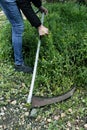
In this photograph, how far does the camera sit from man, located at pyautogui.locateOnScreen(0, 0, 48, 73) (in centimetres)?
446

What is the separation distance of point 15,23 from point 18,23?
43 mm

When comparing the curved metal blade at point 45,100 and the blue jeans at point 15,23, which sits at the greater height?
the blue jeans at point 15,23

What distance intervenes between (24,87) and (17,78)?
0.89ft

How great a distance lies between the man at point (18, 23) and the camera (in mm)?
4465

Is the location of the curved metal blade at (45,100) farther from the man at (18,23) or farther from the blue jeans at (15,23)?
the blue jeans at (15,23)

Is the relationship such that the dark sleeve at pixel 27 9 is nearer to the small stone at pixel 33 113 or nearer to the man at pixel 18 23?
the man at pixel 18 23

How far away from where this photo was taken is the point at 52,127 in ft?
13.6

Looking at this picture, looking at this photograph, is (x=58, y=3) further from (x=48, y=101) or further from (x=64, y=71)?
(x=48, y=101)

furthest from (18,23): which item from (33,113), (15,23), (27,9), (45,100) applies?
(33,113)

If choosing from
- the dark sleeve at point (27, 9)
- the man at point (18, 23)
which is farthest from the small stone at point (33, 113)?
the dark sleeve at point (27, 9)

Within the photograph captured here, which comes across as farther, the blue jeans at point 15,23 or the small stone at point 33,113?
the blue jeans at point 15,23

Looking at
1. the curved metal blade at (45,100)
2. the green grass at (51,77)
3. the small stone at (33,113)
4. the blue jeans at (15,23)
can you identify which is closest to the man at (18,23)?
the blue jeans at (15,23)

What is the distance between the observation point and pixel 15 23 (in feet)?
15.7

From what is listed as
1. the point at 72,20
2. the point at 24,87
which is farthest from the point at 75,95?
the point at 72,20
